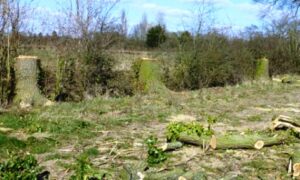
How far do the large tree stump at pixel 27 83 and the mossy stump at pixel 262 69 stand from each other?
12414 mm

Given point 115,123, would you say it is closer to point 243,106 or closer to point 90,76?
point 243,106

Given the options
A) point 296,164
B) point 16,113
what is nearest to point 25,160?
point 296,164

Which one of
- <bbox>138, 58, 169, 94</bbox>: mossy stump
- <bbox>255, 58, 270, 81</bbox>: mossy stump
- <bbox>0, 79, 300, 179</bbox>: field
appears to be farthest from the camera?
<bbox>255, 58, 270, 81</bbox>: mossy stump

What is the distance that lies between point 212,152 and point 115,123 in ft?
9.13

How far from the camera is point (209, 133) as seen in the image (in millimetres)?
7387

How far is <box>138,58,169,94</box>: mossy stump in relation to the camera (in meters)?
15.8

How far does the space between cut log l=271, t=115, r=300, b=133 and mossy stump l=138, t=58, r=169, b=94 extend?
24.9 ft

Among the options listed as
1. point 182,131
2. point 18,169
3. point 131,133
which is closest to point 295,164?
point 182,131

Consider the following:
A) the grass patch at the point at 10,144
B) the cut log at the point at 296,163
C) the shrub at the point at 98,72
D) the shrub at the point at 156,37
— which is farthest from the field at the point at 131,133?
the shrub at the point at 156,37

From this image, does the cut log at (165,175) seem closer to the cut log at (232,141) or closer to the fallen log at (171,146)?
the fallen log at (171,146)

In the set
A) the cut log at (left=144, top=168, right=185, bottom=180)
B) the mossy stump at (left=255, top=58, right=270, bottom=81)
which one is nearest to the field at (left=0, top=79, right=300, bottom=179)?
the cut log at (left=144, top=168, right=185, bottom=180)

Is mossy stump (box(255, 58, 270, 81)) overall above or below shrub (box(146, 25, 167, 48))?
below

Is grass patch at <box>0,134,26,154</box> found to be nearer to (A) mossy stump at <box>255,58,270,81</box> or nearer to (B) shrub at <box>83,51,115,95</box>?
(B) shrub at <box>83,51,115,95</box>

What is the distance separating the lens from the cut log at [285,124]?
7984 millimetres
